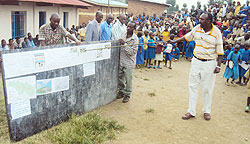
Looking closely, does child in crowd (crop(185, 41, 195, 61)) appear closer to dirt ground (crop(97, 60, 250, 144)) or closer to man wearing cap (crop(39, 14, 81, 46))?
dirt ground (crop(97, 60, 250, 144))

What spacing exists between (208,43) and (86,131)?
2801 millimetres

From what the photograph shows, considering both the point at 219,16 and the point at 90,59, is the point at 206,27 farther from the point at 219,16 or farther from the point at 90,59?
the point at 219,16

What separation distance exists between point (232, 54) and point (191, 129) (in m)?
5.01

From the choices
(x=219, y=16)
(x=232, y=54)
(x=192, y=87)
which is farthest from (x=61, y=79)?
(x=219, y=16)

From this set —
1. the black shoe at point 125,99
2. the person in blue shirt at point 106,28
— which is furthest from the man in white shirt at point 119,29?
the black shoe at point 125,99

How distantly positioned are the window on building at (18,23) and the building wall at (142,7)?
19.0 m

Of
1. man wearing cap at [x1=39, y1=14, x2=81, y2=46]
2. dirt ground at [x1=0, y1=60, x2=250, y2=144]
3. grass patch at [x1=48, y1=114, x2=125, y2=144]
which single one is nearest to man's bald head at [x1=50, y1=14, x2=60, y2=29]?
man wearing cap at [x1=39, y1=14, x2=81, y2=46]

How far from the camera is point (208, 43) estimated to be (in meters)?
4.95

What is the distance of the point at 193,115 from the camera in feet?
17.6

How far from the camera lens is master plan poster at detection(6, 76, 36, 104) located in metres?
3.81

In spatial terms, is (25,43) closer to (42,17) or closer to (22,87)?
(42,17)

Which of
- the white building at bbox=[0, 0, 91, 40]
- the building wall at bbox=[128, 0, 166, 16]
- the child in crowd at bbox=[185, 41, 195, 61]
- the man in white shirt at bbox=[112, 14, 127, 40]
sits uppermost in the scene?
the building wall at bbox=[128, 0, 166, 16]

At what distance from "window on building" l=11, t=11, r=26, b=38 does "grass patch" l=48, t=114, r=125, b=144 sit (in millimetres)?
8915

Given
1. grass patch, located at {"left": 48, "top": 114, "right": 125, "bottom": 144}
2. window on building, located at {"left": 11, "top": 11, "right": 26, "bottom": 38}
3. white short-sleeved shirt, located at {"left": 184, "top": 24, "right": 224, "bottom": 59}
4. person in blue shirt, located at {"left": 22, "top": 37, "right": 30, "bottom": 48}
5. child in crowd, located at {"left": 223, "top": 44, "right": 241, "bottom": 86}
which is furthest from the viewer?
window on building, located at {"left": 11, "top": 11, "right": 26, "bottom": 38}
